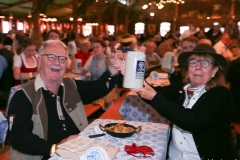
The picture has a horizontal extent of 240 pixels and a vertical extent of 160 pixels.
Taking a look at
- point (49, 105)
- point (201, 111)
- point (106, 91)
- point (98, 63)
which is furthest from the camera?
point (98, 63)

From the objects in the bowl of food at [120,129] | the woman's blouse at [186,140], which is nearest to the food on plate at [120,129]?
the bowl of food at [120,129]

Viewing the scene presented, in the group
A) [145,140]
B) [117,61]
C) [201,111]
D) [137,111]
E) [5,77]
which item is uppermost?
[117,61]

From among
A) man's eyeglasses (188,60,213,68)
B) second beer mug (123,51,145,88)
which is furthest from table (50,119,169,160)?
man's eyeglasses (188,60,213,68)

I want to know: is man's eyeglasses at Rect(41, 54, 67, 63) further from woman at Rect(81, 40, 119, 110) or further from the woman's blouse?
woman at Rect(81, 40, 119, 110)

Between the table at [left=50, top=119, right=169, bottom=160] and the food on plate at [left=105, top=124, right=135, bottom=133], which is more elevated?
the food on plate at [left=105, top=124, right=135, bottom=133]

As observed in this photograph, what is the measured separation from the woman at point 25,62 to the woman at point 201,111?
8.81ft

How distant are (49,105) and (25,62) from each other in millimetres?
2464

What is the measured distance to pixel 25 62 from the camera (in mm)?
4219

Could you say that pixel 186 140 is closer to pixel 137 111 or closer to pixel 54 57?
pixel 54 57

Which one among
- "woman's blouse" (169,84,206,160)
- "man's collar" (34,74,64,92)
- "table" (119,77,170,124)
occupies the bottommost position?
"table" (119,77,170,124)

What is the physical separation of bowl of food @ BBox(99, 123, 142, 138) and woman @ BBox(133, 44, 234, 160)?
0.28m

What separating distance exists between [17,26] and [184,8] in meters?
11.2

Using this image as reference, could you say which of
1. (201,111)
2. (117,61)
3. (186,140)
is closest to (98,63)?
(117,61)

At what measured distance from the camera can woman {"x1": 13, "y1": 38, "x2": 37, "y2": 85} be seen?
4.04m
